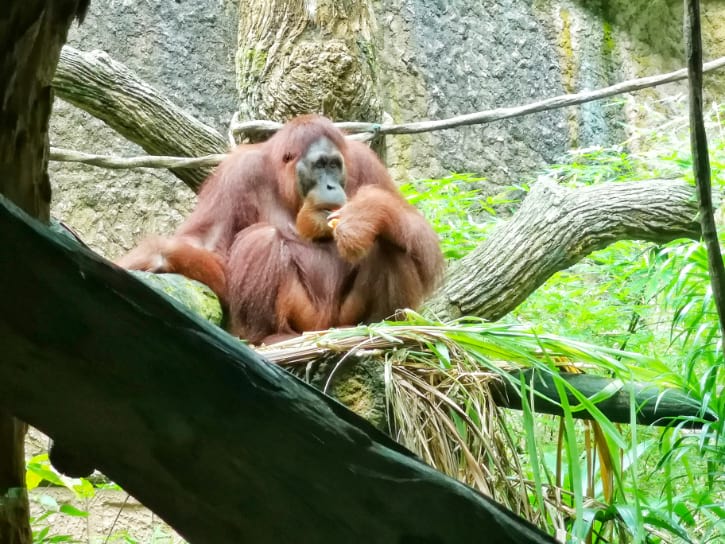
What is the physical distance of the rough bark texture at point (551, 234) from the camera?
354cm

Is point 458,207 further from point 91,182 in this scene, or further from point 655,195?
point 91,182

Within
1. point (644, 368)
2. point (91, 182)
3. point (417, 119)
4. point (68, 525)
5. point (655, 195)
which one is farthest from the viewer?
point (417, 119)

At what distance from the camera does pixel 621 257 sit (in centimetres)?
466

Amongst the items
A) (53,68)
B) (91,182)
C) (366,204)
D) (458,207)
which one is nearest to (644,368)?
(366,204)

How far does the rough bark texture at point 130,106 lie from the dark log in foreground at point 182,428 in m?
3.42

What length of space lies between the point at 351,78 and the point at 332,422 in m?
3.53

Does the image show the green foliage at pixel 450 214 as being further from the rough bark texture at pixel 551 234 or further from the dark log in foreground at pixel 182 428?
the dark log in foreground at pixel 182 428

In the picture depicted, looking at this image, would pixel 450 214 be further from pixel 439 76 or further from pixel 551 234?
pixel 439 76

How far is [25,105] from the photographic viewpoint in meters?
0.99

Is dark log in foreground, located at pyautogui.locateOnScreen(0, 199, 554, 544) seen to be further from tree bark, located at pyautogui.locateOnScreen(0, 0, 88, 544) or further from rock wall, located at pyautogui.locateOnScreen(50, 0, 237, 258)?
rock wall, located at pyautogui.locateOnScreen(50, 0, 237, 258)

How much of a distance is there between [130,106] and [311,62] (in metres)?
0.80

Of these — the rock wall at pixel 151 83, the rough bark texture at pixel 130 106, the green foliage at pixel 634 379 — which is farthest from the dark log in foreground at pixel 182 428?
the rock wall at pixel 151 83

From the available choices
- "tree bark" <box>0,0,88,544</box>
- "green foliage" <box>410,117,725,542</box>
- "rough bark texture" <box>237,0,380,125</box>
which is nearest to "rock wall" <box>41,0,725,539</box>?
"green foliage" <box>410,117,725,542</box>

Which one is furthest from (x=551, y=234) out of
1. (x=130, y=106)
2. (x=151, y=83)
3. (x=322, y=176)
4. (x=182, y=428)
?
(x=151, y=83)
